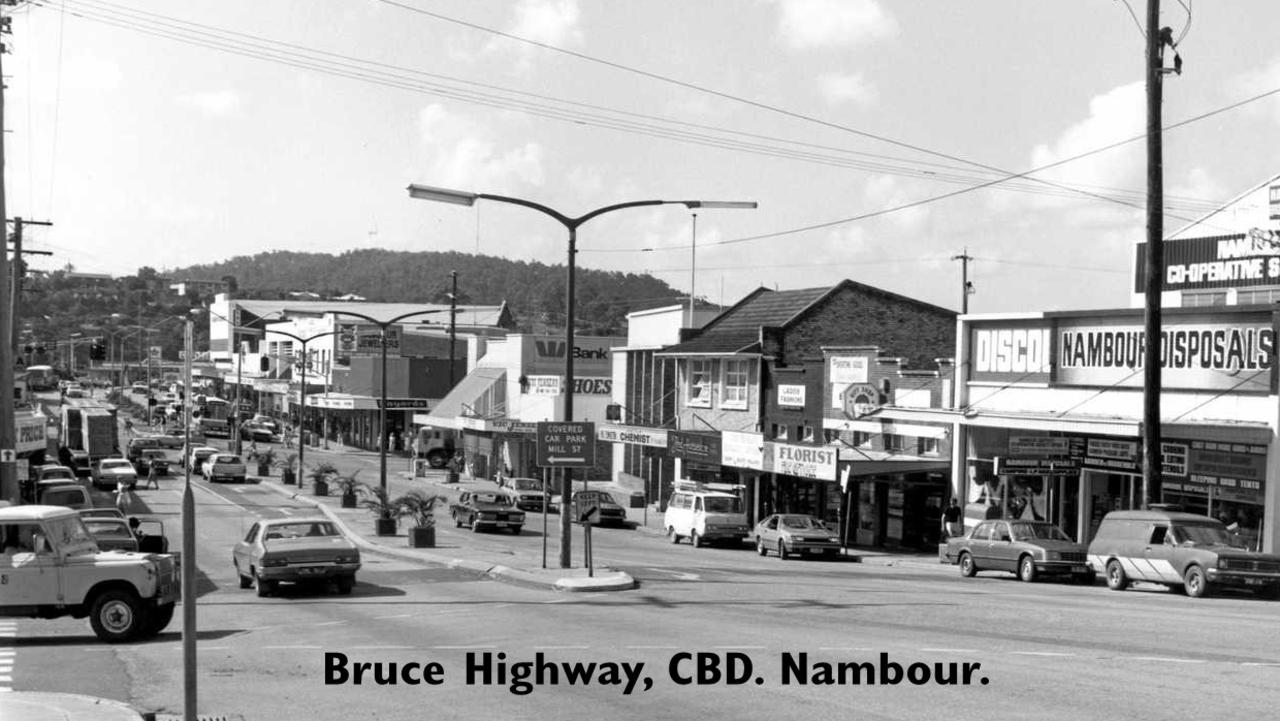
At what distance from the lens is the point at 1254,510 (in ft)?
109

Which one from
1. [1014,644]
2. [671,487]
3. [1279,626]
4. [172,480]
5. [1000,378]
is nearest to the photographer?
[1014,644]

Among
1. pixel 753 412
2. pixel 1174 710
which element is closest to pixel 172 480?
pixel 753 412

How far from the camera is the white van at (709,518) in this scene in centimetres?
4700

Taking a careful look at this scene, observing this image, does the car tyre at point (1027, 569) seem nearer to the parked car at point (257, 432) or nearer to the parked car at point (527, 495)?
the parked car at point (527, 495)

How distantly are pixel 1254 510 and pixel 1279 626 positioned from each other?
45.2 feet

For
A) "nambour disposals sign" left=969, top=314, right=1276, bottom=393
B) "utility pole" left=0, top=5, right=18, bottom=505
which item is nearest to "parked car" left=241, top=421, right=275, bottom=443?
"utility pole" left=0, top=5, right=18, bottom=505

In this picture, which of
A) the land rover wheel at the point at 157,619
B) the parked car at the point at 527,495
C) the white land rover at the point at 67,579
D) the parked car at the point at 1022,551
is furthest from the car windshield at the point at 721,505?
the white land rover at the point at 67,579

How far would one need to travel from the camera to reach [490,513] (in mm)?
49719

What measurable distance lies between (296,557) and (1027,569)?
1732 cm

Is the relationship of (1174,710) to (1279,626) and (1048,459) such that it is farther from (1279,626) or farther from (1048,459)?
(1048,459)

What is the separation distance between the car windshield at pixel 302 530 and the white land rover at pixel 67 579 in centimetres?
806

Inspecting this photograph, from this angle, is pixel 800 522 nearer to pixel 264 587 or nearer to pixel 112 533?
pixel 264 587

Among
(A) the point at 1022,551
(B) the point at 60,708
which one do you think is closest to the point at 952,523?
(A) the point at 1022,551

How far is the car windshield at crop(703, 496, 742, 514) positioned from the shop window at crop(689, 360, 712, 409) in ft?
40.8
